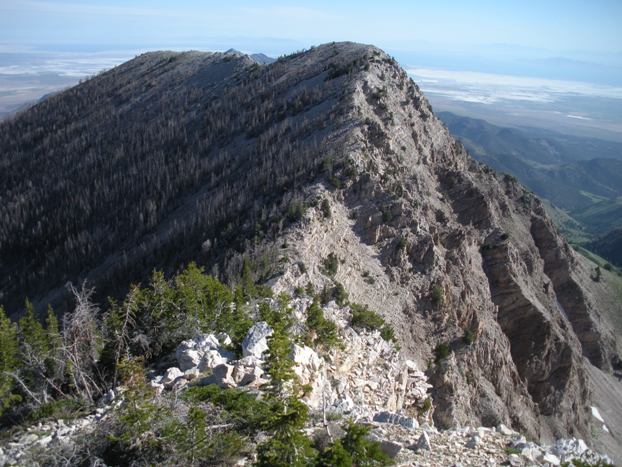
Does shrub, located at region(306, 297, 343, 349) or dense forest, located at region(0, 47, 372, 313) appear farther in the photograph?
dense forest, located at region(0, 47, 372, 313)

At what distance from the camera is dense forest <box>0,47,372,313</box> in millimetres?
32844

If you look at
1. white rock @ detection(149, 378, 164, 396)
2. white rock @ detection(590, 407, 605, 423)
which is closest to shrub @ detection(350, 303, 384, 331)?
white rock @ detection(149, 378, 164, 396)

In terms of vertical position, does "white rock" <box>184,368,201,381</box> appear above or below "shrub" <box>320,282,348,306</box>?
above

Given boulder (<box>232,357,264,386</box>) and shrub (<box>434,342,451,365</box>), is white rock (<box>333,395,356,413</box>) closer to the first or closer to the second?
boulder (<box>232,357,264,386</box>)

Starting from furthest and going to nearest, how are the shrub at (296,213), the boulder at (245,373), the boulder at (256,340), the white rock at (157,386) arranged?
the shrub at (296,213)
the boulder at (256,340)
the boulder at (245,373)
the white rock at (157,386)

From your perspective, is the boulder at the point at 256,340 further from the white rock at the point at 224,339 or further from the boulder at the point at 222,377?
→ the boulder at the point at 222,377

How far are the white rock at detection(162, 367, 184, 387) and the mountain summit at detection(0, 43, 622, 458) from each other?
372 inches

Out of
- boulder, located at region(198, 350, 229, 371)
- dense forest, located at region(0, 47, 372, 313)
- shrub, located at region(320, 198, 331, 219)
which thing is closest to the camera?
boulder, located at region(198, 350, 229, 371)

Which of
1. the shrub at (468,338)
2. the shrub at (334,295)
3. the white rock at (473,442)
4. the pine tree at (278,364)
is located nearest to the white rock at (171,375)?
the pine tree at (278,364)

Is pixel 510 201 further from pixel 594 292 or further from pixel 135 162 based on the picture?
pixel 135 162

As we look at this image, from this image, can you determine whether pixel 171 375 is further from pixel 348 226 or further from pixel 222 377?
pixel 348 226

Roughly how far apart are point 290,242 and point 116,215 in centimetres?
2677

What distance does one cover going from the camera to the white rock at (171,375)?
11.7 m

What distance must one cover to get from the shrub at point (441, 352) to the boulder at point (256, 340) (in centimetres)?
1486
